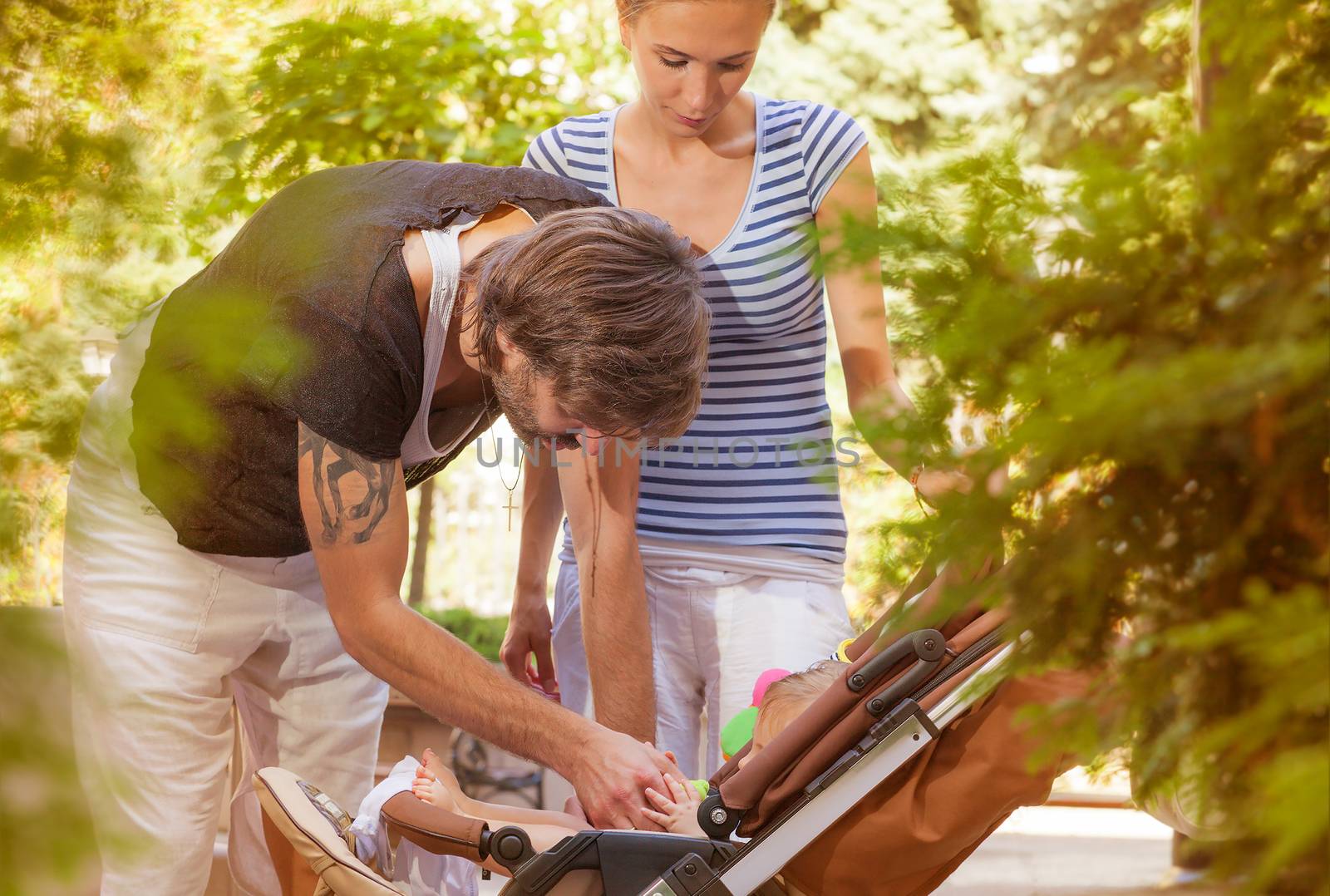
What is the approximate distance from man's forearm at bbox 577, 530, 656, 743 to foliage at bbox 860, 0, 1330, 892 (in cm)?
111

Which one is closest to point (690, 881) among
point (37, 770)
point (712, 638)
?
point (712, 638)

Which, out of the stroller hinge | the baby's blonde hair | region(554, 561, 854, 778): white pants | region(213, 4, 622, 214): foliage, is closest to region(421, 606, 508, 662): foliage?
region(213, 4, 622, 214): foliage

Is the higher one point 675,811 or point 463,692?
point 463,692

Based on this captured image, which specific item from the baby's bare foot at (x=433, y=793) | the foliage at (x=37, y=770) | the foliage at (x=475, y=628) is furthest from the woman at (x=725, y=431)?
the foliage at (x=475, y=628)

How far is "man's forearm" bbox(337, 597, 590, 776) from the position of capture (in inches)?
64.0

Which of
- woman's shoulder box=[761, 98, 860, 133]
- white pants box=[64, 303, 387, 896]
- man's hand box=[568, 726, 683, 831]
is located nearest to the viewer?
man's hand box=[568, 726, 683, 831]

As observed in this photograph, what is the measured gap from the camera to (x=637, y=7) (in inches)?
69.2

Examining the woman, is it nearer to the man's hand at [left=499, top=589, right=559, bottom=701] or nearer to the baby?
the baby

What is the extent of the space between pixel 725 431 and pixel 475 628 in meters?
2.70

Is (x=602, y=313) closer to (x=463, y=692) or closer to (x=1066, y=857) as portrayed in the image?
(x=463, y=692)

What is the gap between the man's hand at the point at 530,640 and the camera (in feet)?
Result: 7.36

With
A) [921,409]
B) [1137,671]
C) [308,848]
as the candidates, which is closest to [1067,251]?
[921,409]

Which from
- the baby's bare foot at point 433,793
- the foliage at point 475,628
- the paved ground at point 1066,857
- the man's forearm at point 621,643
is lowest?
the paved ground at point 1066,857

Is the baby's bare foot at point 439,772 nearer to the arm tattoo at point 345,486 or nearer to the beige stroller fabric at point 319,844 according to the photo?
the beige stroller fabric at point 319,844
